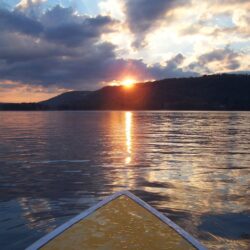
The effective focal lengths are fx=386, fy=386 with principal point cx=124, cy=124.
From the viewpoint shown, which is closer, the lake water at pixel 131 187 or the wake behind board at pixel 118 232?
the wake behind board at pixel 118 232

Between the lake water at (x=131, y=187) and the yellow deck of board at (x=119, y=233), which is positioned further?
the lake water at (x=131, y=187)

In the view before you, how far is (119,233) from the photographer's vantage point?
7.29 m

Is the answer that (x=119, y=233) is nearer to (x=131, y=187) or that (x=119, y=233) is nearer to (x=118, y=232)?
(x=118, y=232)

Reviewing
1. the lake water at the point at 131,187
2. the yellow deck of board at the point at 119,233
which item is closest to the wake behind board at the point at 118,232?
the yellow deck of board at the point at 119,233

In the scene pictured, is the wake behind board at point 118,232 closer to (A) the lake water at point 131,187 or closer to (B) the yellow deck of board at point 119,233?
(B) the yellow deck of board at point 119,233

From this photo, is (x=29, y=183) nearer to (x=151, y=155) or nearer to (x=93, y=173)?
(x=93, y=173)

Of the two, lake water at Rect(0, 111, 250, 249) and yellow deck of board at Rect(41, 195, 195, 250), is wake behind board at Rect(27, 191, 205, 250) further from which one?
lake water at Rect(0, 111, 250, 249)

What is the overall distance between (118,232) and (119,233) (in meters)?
0.05

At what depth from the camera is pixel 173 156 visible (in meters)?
24.0

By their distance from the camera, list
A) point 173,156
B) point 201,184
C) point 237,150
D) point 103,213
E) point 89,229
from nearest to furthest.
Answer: point 89,229
point 103,213
point 201,184
point 173,156
point 237,150

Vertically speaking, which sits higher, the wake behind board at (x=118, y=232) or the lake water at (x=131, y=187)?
the wake behind board at (x=118, y=232)

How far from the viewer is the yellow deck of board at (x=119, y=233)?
6805 millimetres

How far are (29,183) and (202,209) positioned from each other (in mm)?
7188

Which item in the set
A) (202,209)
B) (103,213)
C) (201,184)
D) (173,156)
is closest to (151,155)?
(173,156)
